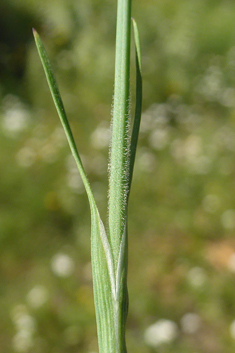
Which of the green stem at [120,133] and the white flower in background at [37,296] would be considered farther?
the white flower in background at [37,296]

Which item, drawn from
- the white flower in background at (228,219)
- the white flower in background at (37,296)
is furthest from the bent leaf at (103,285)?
the white flower in background at (228,219)

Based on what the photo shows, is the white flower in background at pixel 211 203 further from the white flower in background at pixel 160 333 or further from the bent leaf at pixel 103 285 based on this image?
the bent leaf at pixel 103 285

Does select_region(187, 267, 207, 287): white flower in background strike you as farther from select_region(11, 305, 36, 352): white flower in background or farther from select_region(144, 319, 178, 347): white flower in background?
select_region(11, 305, 36, 352): white flower in background

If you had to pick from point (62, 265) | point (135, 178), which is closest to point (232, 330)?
point (62, 265)

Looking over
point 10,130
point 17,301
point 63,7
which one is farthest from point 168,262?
point 63,7

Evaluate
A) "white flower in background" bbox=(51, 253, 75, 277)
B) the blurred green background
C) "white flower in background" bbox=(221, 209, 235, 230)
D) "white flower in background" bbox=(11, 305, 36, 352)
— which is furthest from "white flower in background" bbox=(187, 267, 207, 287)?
"white flower in background" bbox=(11, 305, 36, 352)

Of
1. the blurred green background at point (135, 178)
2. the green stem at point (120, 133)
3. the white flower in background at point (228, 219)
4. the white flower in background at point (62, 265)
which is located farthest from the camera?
the white flower in background at point (228, 219)
